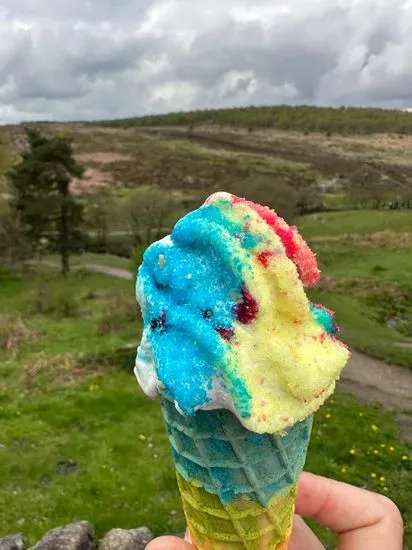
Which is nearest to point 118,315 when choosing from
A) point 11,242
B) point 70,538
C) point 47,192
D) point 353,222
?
point 70,538

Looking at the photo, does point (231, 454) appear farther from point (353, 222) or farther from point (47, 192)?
point (353, 222)

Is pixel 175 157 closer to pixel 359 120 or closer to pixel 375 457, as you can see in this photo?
pixel 359 120

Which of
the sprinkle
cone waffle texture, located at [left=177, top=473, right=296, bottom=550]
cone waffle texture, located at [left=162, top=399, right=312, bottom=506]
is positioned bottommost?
cone waffle texture, located at [left=177, top=473, right=296, bottom=550]

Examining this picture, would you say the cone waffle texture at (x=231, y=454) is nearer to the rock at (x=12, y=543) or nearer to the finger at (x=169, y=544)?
the finger at (x=169, y=544)

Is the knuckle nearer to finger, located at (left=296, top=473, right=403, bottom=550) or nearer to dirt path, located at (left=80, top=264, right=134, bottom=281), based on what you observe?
finger, located at (left=296, top=473, right=403, bottom=550)

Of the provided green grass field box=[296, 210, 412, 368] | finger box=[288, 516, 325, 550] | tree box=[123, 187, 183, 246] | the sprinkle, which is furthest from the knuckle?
tree box=[123, 187, 183, 246]

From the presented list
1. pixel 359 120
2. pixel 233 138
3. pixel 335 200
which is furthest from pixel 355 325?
pixel 359 120

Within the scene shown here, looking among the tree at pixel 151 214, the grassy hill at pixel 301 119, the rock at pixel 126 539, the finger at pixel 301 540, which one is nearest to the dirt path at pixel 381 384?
the rock at pixel 126 539
